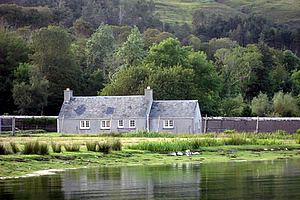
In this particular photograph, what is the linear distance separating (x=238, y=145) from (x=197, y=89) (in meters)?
49.2

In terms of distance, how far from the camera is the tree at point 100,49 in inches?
5220

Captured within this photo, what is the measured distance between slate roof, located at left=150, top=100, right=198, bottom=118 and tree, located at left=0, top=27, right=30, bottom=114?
2563 cm

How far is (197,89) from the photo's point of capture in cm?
10331

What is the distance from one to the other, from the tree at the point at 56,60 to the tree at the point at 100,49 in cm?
1716

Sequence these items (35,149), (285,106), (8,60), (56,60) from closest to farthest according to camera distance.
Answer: (35,149) → (285,106) → (8,60) → (56,60)

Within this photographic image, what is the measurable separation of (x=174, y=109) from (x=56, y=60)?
96.2 feet

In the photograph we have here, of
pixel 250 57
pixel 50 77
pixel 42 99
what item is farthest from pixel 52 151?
pixel 250 57

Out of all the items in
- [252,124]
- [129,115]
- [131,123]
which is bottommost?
[131,123]

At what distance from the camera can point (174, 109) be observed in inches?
3413

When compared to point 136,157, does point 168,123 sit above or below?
below

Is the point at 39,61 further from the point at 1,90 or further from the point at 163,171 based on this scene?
the point at 163,171

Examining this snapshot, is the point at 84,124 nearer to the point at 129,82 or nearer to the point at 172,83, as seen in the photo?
the point at 129,82

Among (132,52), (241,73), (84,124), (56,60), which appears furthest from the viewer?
(241,73)

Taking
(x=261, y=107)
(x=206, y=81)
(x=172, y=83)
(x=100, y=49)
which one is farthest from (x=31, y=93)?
(x=100, y=49)
